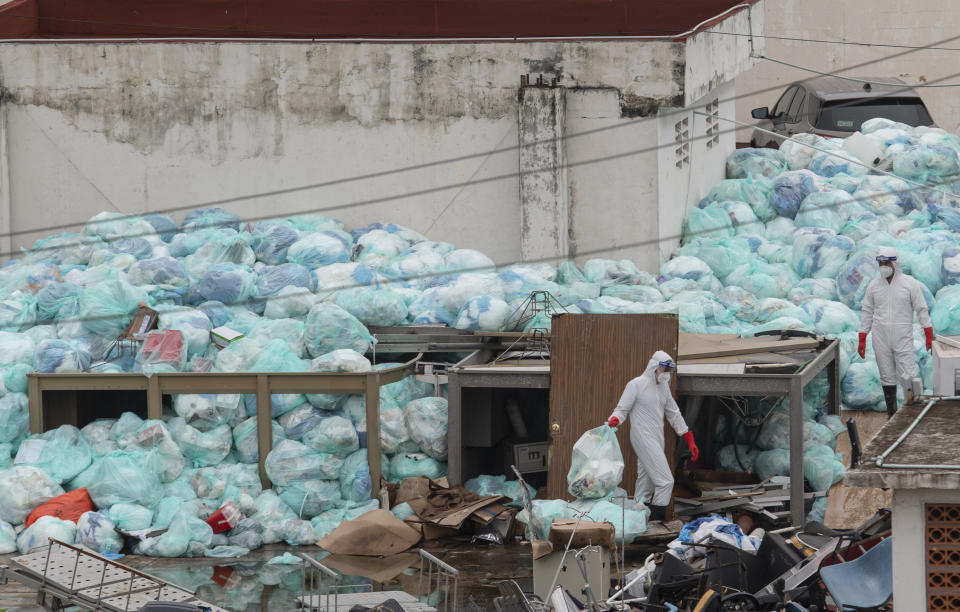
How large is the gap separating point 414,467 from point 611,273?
11.5ft

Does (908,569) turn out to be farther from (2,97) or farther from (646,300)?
(2,97)

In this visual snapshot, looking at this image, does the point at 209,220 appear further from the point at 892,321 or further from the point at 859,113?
the point at 859,113

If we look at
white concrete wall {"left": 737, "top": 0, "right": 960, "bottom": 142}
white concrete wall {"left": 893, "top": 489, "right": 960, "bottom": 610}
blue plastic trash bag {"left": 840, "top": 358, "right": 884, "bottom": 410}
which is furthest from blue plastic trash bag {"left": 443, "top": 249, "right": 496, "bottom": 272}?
white concrete wall {"left": 737, "top": 0, "right": 960, "bottom": 142}

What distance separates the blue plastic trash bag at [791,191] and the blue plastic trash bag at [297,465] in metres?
7.00

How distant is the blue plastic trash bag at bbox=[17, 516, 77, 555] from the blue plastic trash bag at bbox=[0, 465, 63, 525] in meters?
0.29

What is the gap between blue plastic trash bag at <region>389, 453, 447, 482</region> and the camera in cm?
1253

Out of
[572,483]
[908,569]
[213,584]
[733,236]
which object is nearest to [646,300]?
[733,236]

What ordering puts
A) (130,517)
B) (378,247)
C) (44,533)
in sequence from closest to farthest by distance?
(44,533) < (130,517) < (378,247)

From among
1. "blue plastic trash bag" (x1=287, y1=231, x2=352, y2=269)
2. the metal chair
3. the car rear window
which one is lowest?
the metal chair

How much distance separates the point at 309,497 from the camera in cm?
1207

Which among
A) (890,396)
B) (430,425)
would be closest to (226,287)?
(430,425)

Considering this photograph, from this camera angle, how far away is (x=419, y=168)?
15.8 meters

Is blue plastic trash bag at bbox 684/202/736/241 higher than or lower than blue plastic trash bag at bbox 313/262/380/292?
higher

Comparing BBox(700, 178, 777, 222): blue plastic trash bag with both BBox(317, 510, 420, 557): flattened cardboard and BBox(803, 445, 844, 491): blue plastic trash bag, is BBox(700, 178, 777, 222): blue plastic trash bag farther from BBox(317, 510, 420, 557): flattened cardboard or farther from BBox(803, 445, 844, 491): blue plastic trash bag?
BBox(317, 510, 420, 557): flattened cardboard
